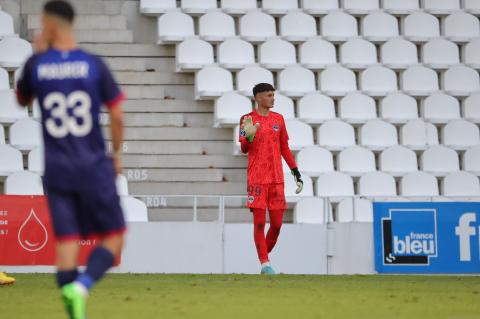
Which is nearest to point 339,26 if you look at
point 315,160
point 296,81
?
point 296,81

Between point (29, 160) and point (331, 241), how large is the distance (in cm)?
494

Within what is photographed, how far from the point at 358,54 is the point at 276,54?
1.60 m

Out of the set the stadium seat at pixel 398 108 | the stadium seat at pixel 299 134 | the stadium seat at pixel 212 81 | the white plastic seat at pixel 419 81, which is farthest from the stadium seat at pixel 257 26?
the white plastic seat at pixel 419 81

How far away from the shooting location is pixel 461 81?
19.8 metres

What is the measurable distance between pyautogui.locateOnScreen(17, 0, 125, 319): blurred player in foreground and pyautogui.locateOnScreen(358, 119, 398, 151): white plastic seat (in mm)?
12424

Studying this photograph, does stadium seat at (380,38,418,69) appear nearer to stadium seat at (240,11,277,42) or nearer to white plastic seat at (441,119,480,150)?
white plastic seat at (441,119,480,150)

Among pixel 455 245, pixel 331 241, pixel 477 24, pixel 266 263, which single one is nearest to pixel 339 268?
pixel 331 241

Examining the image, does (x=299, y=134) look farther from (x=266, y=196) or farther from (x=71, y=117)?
(x=71, y=117)

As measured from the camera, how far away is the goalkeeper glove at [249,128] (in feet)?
41.8

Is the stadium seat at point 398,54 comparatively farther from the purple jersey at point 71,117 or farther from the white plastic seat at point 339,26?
the purple jersey at point 71,117

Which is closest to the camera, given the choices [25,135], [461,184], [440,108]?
[25,135]

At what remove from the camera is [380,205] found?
15164mm

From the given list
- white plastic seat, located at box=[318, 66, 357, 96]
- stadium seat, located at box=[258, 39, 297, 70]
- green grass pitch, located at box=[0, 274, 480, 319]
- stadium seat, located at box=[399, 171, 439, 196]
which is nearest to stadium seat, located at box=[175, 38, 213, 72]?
stadium seat, located at box=[258, 39, 297, 70]

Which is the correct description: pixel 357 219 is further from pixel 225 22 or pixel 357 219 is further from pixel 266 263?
pixel 225 22
